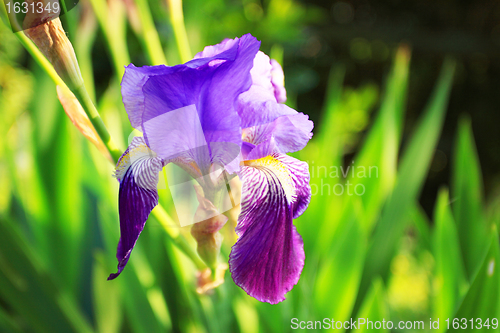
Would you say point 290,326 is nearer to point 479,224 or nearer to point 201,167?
point 201,167

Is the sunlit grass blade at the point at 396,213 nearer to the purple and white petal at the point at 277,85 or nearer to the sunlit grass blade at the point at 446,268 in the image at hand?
the sunlit grass blade at the point at 446,268

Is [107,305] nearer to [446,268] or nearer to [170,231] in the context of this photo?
[170,231]

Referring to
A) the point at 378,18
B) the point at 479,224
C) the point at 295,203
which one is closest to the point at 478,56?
the point at 378,18

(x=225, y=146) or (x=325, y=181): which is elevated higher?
(x=225, y=146)

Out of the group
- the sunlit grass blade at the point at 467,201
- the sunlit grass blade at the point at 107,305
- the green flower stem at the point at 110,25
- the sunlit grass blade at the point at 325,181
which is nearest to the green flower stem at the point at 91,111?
the green flower stem at the point at 110,25

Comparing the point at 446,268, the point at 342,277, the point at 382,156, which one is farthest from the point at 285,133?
the point at 382,156
